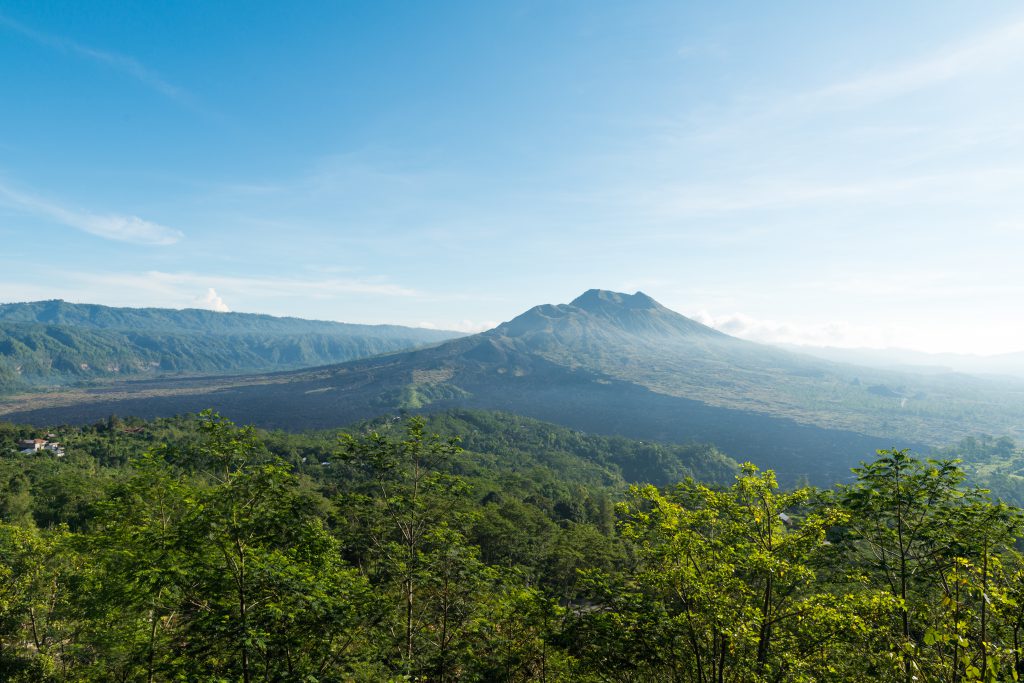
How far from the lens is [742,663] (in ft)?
37.4

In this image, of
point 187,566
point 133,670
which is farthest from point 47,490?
point 187,566

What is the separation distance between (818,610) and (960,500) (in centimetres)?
441

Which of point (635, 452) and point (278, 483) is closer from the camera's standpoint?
point (278, 483)

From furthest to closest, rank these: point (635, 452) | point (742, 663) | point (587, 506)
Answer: point (635, 452) → point (587, 506) → point (742, 663)

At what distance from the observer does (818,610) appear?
10.6m

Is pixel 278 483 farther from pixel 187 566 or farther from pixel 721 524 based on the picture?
pixel 721 524

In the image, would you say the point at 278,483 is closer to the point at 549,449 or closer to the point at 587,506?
the point at 587,506

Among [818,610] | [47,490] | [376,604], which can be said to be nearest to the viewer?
[818,610]

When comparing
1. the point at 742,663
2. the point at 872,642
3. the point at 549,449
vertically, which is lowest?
the point at 549,449

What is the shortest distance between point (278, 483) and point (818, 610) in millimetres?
12989

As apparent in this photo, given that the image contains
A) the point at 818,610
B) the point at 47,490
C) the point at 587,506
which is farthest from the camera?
the point at 587,506

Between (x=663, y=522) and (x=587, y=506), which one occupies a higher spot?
(x=663, y=522)

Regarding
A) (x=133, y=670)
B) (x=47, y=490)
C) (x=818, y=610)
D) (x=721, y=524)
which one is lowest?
(x=47, y=490)

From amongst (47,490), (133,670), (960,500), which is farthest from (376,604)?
(47,490)
